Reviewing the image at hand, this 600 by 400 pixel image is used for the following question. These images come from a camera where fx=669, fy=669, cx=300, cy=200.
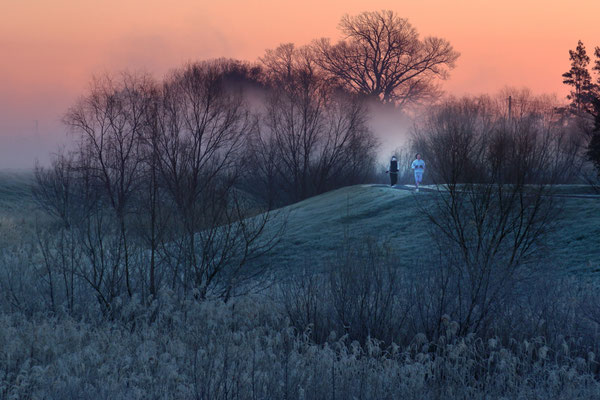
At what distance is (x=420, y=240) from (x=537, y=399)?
48.9 ft

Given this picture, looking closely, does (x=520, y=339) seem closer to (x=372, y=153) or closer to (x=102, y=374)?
(x=102, y=374)

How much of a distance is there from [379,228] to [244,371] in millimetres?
17738

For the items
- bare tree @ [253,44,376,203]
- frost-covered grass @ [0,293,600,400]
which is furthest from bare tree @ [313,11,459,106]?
frost-covered grass @ [0,293,600,400]

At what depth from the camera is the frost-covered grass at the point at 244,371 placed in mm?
9172

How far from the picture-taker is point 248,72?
215 feet

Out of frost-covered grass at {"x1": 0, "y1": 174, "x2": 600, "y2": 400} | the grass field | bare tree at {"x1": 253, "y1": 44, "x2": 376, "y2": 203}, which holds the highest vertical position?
bare tree at {"x1": 253, "y1": 44, "x2": 376, "y2": 203}

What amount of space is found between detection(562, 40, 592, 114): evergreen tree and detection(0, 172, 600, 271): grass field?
42.2 meters

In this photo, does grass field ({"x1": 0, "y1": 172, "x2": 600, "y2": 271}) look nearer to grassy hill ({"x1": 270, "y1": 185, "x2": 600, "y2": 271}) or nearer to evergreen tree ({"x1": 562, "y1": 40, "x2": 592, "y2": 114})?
grassy hill ({"x1": 270, "y1": 185, "x2": 600, "y2": 271})

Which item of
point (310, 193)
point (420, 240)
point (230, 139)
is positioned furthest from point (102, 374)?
point (310, 193)

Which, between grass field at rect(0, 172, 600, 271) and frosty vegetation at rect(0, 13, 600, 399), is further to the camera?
grass field at rect(0, 172, 600, 271)

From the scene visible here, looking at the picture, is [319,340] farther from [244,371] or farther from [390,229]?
[390,229]

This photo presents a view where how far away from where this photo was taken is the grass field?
2088 cm

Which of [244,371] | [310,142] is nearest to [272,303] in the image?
[244,371]

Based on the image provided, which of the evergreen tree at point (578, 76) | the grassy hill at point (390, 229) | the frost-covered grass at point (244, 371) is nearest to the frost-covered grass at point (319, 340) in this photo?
the frost-covered grass at point (244, 371)
